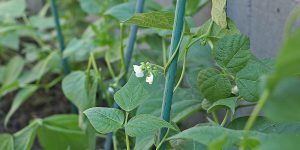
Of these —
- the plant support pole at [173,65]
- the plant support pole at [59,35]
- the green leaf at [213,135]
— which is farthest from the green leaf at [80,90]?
the green leaf at [213,135]

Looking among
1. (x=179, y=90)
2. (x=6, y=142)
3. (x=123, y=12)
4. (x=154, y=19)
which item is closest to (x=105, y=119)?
(x=154, y=19)

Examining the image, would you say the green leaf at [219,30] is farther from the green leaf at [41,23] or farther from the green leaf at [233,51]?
the green leaf at [41,23]

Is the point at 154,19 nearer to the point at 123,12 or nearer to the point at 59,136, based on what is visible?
the point at 123,12

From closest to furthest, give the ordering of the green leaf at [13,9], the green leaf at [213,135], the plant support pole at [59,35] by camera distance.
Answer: the green leaf at [213,135] → the plant support pole at [59,35] → the green leaf at [13,9]

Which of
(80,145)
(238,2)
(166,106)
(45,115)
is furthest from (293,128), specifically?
(45,115)

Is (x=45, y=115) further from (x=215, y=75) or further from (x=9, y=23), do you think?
(x=215, y=75)
